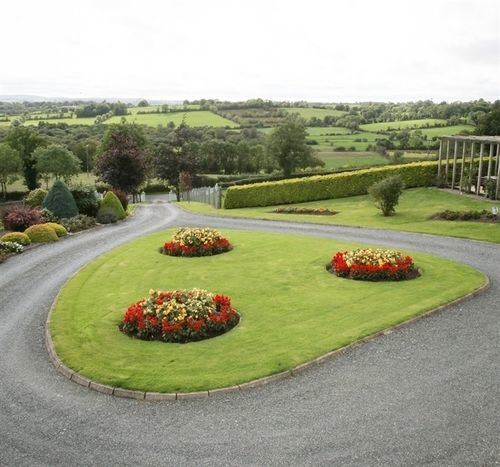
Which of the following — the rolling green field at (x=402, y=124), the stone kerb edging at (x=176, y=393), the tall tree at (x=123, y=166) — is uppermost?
the rolling green field at (x=402, y=124)

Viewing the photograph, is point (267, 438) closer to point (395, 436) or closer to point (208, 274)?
point (395, 436)

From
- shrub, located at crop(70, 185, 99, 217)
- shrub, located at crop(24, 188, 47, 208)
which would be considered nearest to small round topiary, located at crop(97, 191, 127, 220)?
shrub, located at crop(70, 185, 99, 217)

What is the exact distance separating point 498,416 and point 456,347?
3.11 m

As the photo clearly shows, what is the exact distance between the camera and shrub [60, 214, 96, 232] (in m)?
31.2

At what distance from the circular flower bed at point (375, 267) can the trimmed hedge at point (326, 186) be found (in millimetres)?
24015

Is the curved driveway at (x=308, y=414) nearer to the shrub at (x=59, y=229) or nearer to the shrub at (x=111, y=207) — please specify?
the shrub at (x=59, y=229)

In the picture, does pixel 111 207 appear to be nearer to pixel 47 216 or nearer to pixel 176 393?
pixel 47 216

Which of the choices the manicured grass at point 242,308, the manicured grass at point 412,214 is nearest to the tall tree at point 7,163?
the manicured grass at point 412,214

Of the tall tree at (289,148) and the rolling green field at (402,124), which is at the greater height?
the rolling green field at (402,124)

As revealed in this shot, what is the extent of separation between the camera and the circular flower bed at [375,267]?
17.8 meters

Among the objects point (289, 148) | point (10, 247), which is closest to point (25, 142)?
point (289, 148)

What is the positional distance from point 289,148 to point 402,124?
45.9 m

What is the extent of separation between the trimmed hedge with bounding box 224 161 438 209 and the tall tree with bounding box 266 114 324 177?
26206 millimetres

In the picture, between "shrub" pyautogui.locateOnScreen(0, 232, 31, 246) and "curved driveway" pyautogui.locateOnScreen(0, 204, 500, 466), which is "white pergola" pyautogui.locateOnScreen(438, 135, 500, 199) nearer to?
"curved driveway" pyautogui.locateOnScreen(0, 204, 500, 466)
